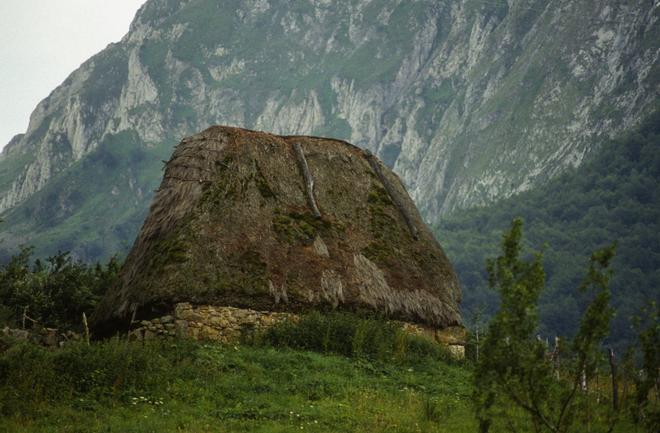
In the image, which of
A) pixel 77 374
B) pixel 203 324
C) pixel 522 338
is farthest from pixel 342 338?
pixel 522 338

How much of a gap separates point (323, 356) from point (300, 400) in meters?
3.60

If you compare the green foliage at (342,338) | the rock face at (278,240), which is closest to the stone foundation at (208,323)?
the rock face at (278,240)

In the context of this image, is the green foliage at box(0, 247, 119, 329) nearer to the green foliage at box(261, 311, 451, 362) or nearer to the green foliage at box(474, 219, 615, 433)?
the green foliage at box(261, 311, 451, 362)

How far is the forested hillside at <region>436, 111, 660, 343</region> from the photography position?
126875 mm

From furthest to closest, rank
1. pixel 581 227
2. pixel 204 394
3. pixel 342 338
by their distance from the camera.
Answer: pixel 581 227 → pixel 342 338 → pixel 204 394

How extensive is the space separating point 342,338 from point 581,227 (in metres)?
142

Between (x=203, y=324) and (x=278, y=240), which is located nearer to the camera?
(x=203, y=324)

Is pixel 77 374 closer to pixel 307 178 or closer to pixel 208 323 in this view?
pixel 208 323

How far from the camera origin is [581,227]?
155 meters

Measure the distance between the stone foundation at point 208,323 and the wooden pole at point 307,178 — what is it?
400cm

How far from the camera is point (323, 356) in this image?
777 inches

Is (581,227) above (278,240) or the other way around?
above

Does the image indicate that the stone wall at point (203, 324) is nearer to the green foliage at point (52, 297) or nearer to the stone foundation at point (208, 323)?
the stone foundation at point (208, 323)

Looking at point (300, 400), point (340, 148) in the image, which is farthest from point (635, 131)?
point (300, 400)
